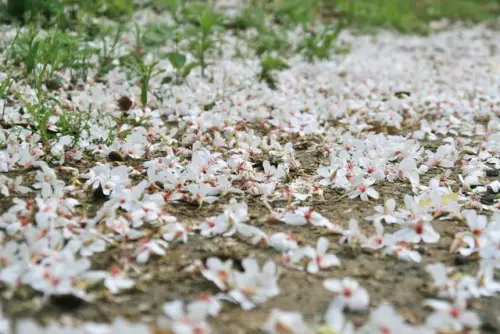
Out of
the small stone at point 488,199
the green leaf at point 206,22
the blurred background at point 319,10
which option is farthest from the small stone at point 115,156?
the green leaf at point 206,22

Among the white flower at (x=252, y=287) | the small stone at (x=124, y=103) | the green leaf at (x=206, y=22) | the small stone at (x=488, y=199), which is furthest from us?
the green leaf at (x=206, y=22)

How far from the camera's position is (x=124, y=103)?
4273mm

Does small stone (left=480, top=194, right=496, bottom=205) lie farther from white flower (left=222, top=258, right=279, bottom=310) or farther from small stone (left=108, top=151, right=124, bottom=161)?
small stone (left=108, top=151, right=124, bottom=161)

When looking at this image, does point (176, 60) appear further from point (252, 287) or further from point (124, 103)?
point (252, 287)

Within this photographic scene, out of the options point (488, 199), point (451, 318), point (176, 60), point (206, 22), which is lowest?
point (488, 199)

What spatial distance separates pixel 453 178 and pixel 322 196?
1.02m

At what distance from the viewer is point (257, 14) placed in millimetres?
8727

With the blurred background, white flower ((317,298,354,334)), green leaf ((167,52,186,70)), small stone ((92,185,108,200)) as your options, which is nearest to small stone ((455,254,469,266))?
white flower ((317,298,354,334))

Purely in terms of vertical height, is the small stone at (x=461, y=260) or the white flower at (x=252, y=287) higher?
the white flower at (x=252, y=287)

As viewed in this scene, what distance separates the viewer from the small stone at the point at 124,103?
427 cm

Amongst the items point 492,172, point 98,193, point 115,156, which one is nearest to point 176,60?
point 115,156

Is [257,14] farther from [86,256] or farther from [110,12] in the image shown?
[86,256]

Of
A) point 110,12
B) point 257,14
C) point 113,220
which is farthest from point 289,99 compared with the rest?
point 257,14

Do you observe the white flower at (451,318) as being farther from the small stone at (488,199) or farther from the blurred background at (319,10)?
the blurred background at (319,10)
